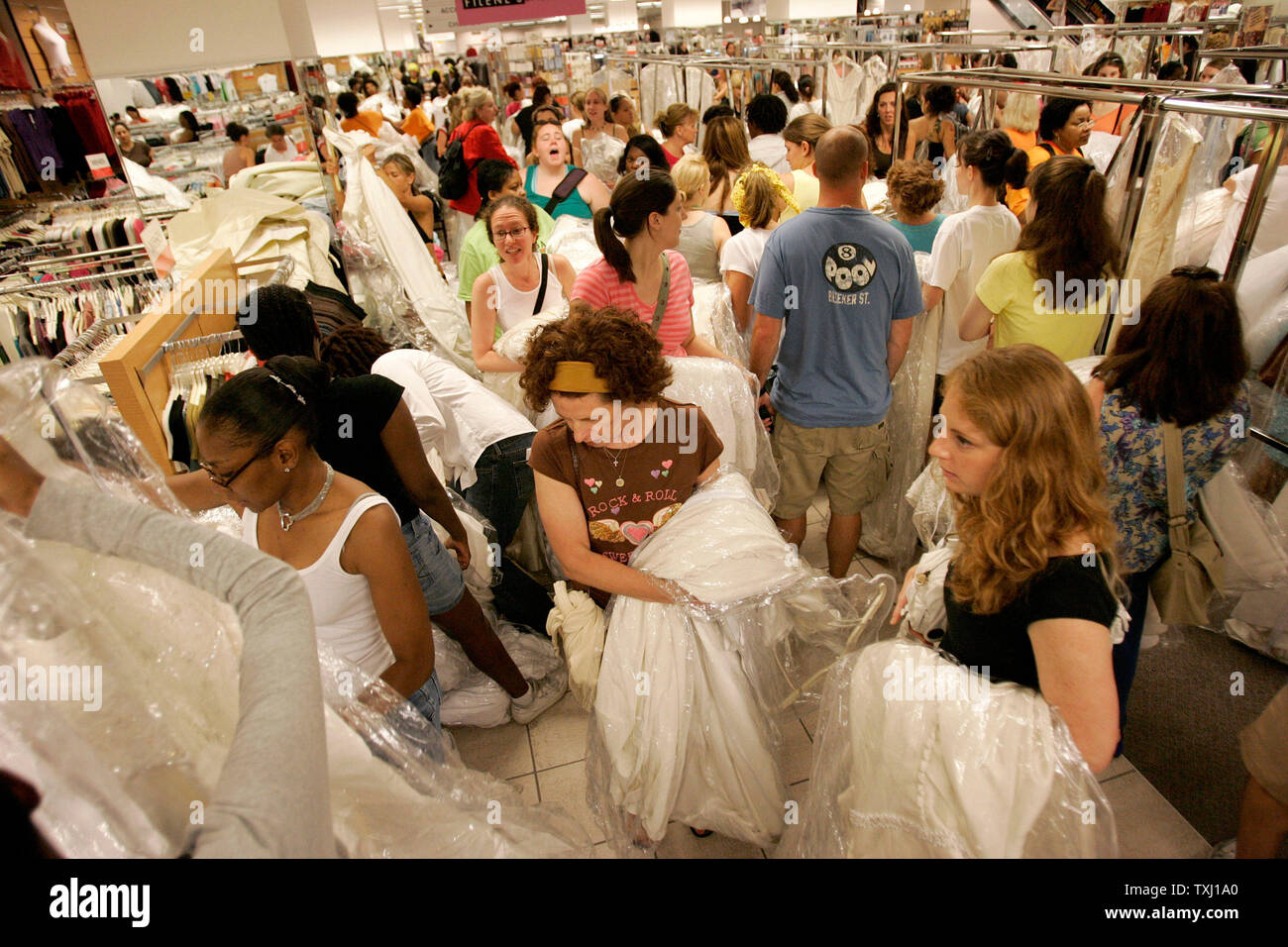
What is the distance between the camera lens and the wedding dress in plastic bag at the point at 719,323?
317 cm

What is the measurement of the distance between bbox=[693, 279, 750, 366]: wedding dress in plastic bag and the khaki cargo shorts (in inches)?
17.7

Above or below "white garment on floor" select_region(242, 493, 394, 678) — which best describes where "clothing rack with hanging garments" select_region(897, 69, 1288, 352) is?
above

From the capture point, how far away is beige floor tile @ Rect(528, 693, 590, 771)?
8.34 feet

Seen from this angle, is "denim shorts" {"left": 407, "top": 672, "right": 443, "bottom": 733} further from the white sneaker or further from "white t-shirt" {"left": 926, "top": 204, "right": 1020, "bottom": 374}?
"white t-shirt" {"left": 926, "top": 204, "right": 1020, "bottom": 374}

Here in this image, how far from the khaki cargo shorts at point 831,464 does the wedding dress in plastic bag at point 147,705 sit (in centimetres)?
209

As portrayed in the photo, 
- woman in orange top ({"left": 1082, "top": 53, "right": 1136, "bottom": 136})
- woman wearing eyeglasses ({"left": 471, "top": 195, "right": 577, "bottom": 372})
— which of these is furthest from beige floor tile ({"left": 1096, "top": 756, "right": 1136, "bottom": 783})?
woman in orange top ({"left": 1082, "top": 53, "right": 1136, "bottom": 136})

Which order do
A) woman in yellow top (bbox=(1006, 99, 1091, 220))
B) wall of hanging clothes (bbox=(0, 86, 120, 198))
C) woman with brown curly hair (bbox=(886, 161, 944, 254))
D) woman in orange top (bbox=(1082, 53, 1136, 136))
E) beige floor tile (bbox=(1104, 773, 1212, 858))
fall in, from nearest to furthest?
beige floor tile (bbox=(1104, 773, 1212, 858))
woman with brown curly hair (bbox=(886, 161, 944, 254))
woman in yellow top (bbox=(1006, 99, 1091, 220))
wall of hanging clothes (bbox=(0, 86, 120, 198))
woman in orange top (bbox=(1082, 53, 1136, 136))

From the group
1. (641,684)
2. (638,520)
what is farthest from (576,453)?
(641,684)

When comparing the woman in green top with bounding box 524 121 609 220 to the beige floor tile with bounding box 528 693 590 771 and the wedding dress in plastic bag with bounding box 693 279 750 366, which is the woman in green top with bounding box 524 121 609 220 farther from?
the beige floor tile with bounding box 528 693 590 771

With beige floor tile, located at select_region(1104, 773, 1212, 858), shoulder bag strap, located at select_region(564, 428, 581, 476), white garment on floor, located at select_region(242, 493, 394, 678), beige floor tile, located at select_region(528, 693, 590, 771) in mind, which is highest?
shoulder bag strap, located at select_region(564, 428, 581, 476)

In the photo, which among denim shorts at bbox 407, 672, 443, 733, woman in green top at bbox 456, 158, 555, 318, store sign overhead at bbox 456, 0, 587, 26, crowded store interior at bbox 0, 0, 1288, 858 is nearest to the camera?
crowded store interior at bbox 0, 0, 1288, 858

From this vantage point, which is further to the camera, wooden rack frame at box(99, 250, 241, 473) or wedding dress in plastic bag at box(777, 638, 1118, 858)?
wooden rack frame at box(99, 250, 241, 473)

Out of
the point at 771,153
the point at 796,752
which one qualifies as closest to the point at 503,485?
the point at 796,752
